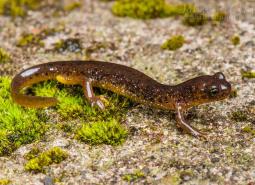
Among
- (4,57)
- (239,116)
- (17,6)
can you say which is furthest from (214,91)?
(17,6)

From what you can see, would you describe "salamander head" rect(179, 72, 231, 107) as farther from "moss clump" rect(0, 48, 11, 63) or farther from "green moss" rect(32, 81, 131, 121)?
"moss clump" rect(0, 48, 11, 63)

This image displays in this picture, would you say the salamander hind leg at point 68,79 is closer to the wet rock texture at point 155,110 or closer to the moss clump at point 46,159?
the wet rock texture at point 155,110

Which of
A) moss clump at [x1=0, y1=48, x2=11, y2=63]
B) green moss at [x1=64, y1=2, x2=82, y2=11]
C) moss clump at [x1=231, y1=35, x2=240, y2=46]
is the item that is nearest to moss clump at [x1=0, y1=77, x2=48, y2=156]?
moss clump at [x1=0, y1=48, x2=11, y2=63]

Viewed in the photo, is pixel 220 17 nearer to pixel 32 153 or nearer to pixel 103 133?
pixel 103 133

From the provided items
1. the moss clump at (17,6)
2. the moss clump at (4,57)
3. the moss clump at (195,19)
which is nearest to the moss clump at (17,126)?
the moss clump at (4,57)

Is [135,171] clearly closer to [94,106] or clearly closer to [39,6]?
[94,106]

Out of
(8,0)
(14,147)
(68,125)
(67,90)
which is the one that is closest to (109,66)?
(67,90)
